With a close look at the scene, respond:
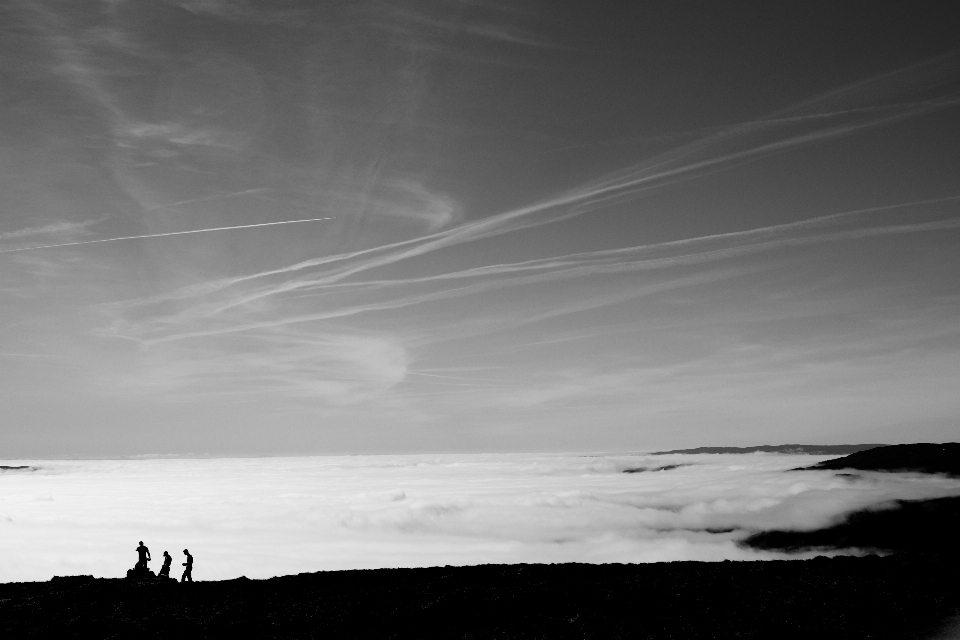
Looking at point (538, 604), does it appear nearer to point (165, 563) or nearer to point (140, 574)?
point (165, 563)

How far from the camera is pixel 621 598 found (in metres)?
44.3

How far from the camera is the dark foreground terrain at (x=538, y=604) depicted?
1489 inches

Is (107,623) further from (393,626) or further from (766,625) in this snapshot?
(766,625)

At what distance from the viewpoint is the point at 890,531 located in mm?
153750

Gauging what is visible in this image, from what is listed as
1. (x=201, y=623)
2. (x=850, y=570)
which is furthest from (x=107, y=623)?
(x=850, y=570)

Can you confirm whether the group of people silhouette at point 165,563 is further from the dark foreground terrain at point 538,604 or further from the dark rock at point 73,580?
the dark rock at point 73,580

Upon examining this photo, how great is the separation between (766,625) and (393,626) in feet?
73.6

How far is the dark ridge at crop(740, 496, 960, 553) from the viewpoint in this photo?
144 m

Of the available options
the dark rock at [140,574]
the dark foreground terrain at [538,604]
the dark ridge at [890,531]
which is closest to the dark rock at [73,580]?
the dark foreground terrain at [538,604]

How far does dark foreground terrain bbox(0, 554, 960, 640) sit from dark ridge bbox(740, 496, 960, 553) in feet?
383

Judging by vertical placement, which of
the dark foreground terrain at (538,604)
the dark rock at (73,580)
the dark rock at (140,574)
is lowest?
the dark foreground terrain at (538,604)

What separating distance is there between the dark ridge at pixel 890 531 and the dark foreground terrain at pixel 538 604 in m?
117

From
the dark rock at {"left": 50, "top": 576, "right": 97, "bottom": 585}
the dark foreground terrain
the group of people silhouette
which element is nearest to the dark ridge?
the dark foreground terrain

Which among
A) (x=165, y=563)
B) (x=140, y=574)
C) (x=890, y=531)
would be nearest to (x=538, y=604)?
(x=165, y=563)
